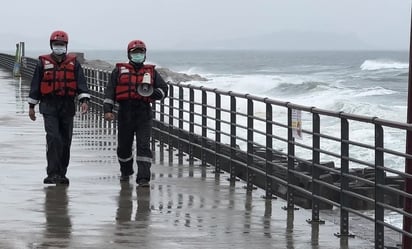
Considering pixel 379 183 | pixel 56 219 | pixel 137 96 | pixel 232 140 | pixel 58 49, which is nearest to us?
pixel 379 183

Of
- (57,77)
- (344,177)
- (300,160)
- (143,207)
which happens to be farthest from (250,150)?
(344,177)

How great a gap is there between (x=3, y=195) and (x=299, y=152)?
546 inches

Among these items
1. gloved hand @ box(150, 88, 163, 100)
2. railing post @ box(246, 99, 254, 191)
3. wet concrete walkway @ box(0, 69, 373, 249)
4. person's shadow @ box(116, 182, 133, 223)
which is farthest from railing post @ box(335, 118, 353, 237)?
gloved hand @ box(150, 88, 163, 100)

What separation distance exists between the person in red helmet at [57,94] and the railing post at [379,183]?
4.58 meters

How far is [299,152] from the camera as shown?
82.3 ft

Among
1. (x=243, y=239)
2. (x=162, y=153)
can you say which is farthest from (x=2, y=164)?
(x=243, y=239)

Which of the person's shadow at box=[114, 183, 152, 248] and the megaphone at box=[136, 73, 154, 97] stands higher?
the megaphone at box=[136, 73, 154, 97]

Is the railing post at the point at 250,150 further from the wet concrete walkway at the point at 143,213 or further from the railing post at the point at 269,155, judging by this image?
the railing post at the point at 269,155

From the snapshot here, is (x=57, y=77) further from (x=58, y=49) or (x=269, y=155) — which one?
(x=269, y=155)

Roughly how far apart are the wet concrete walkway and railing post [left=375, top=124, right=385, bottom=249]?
0.30 m

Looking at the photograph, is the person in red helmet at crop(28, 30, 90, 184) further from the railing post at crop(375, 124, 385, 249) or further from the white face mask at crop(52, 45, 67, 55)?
the railing post at crop(375, 124, 385, 249)

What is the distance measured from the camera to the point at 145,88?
12430 mm

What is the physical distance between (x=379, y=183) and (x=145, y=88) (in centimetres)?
417

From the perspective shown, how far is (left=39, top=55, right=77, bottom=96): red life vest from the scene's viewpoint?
40.6 feet
